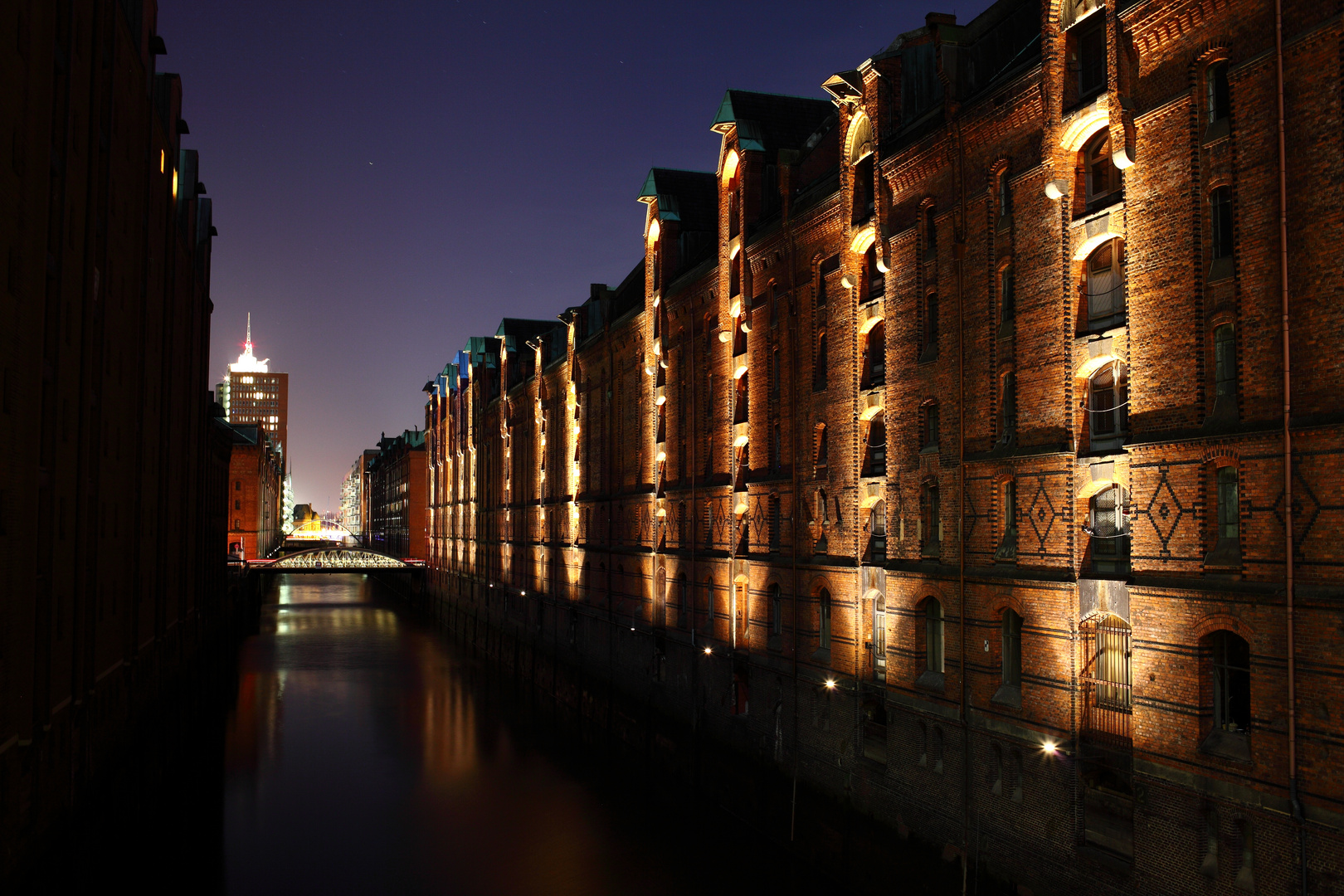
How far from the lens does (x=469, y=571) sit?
239ft

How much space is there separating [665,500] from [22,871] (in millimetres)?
21727

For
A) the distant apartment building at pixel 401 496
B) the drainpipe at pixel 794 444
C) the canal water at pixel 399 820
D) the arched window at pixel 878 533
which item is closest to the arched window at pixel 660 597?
the canal water at pixel 399 820

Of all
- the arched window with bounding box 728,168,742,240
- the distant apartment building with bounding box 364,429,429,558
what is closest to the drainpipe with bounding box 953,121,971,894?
the arched window with bounding box 728,168,742,240

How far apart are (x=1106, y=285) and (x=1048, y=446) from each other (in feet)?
8.82

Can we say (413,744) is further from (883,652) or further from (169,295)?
(883,652)

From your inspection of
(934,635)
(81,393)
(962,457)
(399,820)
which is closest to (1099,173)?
(962,457)

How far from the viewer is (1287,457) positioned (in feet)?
40.1

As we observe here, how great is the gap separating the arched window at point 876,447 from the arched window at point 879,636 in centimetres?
278

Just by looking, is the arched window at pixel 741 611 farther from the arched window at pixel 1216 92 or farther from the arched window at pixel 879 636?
the arched window at pixel 1216 92

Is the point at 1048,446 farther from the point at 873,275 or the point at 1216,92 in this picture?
the point at 873,275

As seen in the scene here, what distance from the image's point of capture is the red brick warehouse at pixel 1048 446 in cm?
1239

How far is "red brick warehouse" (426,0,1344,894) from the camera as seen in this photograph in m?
12.4

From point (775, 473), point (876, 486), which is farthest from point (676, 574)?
point (876, 486)

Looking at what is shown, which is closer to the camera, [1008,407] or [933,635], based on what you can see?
[1008,407]
